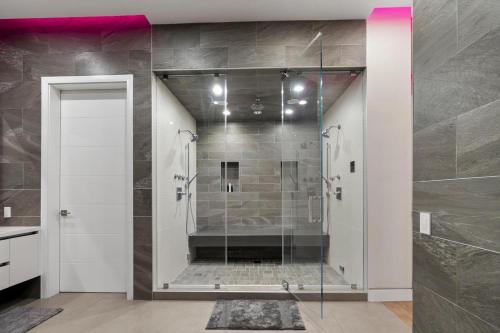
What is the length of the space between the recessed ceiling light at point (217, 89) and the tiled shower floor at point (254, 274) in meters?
2.27

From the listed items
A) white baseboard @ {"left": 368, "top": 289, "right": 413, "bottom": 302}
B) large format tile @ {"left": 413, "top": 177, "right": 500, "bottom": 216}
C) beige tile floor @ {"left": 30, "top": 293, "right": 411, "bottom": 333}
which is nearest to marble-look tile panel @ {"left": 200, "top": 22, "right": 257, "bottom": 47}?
large format tile @ {"left": 413, "top": 177, "right": 500, "bottom": 216}

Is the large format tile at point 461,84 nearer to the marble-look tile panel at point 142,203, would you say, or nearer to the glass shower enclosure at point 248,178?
the glass shower enclosure at point 248,178

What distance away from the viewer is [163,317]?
8.48ft

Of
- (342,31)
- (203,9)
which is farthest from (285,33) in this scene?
(203,9)

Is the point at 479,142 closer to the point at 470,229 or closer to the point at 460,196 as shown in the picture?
the point at 460,196

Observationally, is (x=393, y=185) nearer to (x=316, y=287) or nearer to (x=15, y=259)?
(x=316, y=287)

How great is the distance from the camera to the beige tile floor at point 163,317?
2.39 m

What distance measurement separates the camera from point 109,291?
3158 millimetres

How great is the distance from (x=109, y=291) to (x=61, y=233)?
0.85m

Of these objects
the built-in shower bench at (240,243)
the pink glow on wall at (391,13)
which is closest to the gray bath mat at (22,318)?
the built-in shower bench at (240,243)

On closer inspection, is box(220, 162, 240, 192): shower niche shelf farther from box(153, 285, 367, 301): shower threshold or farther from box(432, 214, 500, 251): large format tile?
box(432, 214, 500, 251): large format tile

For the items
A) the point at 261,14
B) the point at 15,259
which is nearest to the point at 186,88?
the point at 261,14

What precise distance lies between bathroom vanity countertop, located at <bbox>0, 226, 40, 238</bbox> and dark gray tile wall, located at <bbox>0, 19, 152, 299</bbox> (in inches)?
5.3

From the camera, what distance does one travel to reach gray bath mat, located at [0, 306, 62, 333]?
240 cm
